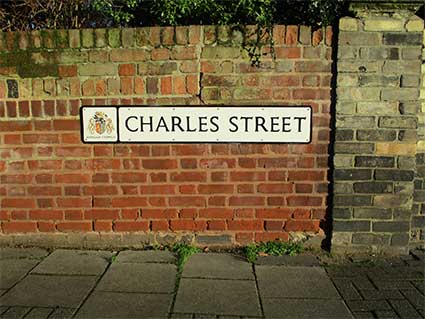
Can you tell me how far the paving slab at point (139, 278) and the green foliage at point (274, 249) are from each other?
728mm

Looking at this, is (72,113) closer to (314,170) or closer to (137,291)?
(137,291)

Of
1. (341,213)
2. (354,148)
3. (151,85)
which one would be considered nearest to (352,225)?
(341,213)

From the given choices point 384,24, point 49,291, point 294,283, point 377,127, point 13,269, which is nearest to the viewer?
point 49,291

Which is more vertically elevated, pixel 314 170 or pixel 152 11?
pixel 152 11

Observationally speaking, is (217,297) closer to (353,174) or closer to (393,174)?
(353,174)

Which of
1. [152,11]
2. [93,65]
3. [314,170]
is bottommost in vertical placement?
[314,170]

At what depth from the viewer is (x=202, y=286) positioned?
279cm

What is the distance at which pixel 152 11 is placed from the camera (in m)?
3.70

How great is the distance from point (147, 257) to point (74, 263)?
2.01 feet

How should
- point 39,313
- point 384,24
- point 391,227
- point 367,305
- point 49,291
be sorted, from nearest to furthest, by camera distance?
point 39,313 < point 367,305 < point 49,291 < point 384,24 < point 391,227

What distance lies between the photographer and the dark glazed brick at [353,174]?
10.9 feet

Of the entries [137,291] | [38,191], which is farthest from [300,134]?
[38,191]

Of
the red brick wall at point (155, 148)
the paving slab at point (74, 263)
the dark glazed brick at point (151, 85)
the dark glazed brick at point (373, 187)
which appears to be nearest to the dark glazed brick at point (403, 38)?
the red brick wall at point (155, 148)

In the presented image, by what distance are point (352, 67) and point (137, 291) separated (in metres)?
2.52
